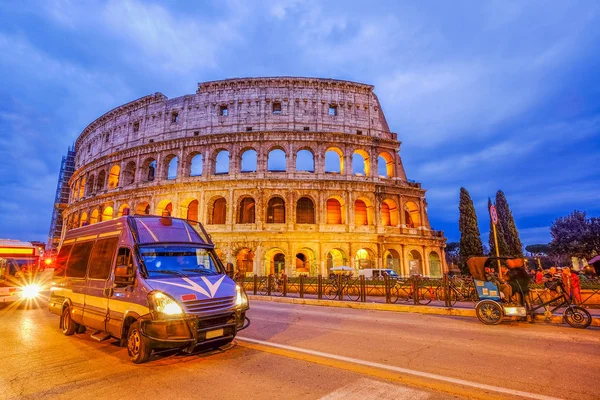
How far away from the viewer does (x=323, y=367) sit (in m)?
4.27

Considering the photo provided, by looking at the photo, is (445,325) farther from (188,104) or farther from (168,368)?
(188,104)

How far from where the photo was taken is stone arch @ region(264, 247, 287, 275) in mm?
25780

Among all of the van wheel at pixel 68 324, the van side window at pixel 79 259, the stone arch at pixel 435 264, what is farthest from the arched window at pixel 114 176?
the stone arch at pixel 435 264

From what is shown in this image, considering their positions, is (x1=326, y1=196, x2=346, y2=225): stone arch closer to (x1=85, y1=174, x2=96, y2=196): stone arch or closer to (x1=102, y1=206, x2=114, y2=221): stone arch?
(x1=102, y1=206, x2=114, y2=221): stone arch

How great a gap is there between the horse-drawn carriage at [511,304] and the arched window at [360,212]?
68.7 feet

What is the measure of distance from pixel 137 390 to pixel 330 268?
2258cm

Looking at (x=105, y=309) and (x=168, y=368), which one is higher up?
(x=105, y=309)

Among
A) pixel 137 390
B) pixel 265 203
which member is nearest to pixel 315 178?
pixel 265 203

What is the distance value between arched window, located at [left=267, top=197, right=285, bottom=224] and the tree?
94.7 feet

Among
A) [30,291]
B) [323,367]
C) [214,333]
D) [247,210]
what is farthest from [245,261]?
[323,367]

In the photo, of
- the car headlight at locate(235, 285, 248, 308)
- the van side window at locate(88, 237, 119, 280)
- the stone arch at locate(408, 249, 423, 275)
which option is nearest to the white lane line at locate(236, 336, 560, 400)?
the car headlight at locate(235, 285, 248, 308)

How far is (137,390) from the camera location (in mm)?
3551

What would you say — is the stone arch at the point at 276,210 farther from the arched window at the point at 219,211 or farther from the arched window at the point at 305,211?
the arched window at the point at 219,211

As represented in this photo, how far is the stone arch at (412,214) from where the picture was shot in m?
30.3
